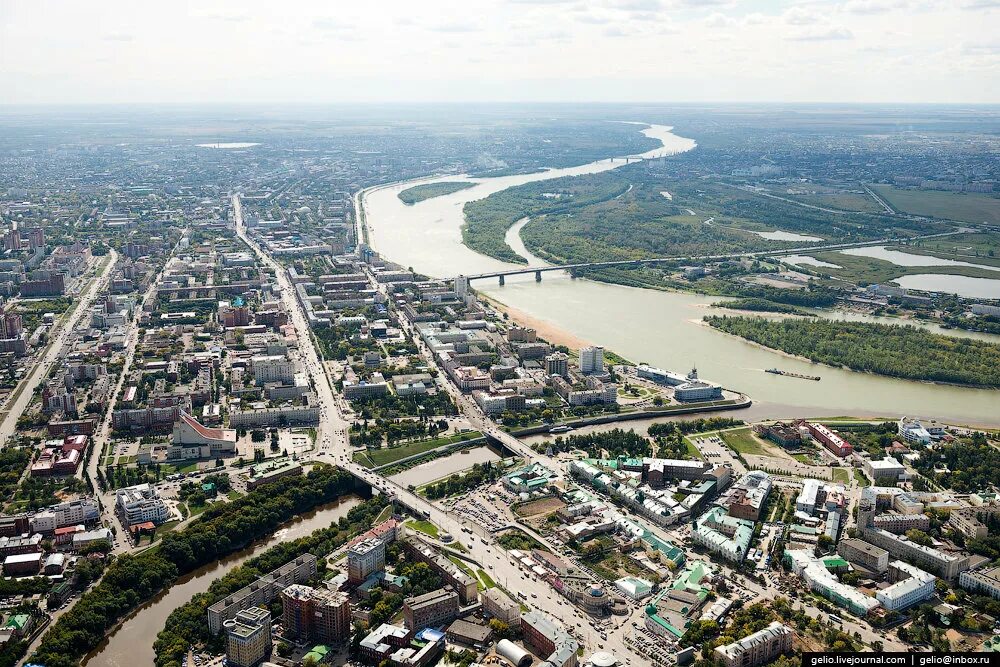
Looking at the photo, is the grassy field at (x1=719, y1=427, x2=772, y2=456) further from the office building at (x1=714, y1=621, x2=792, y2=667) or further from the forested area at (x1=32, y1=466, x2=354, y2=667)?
the forested area at (x1=32, y1=466, x2=354, y2=667)

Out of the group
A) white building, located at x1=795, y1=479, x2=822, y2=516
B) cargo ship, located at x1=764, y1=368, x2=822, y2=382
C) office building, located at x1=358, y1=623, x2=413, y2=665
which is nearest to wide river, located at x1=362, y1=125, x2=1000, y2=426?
cargo ship, located at x1=764, y1=368, x2=822, y2=382

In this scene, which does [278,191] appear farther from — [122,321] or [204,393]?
[204,393]

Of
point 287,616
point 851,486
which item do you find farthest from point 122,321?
point 851,486

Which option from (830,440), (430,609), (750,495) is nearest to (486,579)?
(430,609)

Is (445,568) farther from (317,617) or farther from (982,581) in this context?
(982,581)

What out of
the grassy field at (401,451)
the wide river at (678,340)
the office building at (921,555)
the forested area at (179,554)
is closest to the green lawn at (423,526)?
the forested area at (179,554)

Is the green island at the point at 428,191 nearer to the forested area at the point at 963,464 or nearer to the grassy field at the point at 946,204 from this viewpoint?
the grassy field at the point at 946,204
